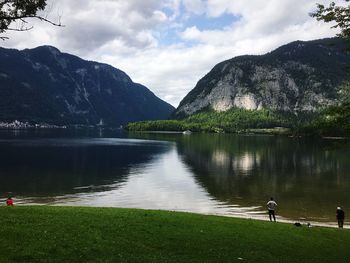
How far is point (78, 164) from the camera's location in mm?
130250

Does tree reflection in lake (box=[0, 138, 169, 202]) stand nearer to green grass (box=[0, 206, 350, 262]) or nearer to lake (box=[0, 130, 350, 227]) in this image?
lake (box=[0, 130, 350, 227])

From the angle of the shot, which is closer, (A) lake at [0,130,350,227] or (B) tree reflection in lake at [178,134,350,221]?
(A) lake at [0,130,350,227]

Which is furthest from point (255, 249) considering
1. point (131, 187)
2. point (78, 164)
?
point (78, 164)

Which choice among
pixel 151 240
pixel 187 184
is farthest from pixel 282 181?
pixel 151 240

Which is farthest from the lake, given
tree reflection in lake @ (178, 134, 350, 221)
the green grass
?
the green grass

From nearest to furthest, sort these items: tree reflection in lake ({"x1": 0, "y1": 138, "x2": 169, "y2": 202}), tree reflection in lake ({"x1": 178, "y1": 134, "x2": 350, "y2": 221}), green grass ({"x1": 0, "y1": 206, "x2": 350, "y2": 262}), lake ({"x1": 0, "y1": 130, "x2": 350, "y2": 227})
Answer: green grass ({"x1": 0, "y1": 206, "x2": 350, "y2": 262}) → lake ({"x1": 0, "y1": 130, "x2": 350, "y2": 227}) → tree reflection in lake ({"x1": 178, "y1": 134, "x2": 350, "y2": 221}) → tree reflection in lake ({"x1": 0, "y1": 138, "x2": 169, "y2": 202})

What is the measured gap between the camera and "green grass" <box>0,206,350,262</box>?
931 inches

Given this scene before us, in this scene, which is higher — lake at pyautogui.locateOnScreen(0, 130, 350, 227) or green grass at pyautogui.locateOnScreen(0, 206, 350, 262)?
green grass at pyautogui.locateOnScreen(0, 206, 350, 262)

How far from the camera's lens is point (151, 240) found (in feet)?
93.6

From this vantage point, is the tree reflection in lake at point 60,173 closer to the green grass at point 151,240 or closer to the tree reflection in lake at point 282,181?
the tree reflection in lake at point 282,181

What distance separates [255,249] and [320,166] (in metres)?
118

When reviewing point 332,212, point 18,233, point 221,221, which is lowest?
point 332,212

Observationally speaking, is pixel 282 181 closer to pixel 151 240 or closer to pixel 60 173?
pixel 60 173

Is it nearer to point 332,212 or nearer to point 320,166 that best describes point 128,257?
point 332,212
